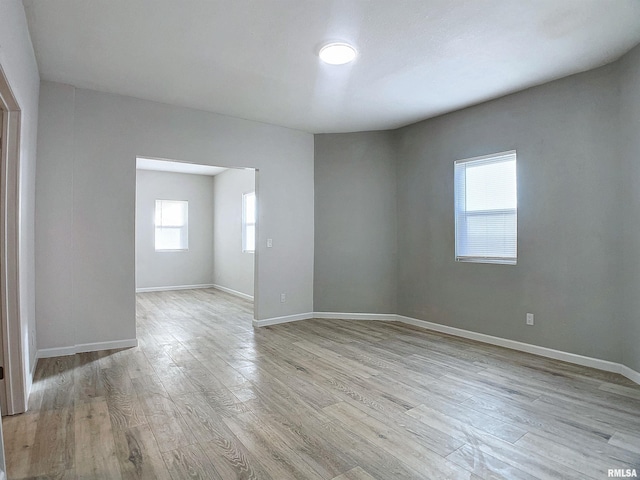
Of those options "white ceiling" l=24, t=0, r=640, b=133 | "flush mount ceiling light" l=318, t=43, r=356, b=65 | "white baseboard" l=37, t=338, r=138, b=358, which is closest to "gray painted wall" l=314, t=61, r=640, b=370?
"white ceiling" l=24, t=0, r=640, b=133

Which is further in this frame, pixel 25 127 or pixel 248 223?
pixel 248 223

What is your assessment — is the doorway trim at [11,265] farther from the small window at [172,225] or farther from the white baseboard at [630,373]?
the small window at [172,225]

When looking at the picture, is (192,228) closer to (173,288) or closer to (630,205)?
(173,288)

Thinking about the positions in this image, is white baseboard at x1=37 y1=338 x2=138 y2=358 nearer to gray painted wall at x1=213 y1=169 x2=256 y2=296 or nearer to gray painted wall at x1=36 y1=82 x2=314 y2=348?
gray painted wall at x1=36 y1=82 x2=314 y2=348

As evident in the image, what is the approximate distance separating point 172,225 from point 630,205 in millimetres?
8266

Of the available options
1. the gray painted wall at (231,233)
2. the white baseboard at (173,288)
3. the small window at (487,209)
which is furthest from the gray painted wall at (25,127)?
the white baseboard at (173,288)

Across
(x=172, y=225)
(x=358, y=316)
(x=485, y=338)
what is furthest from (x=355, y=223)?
(x=172, y=225)

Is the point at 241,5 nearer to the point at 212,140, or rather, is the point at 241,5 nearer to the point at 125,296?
the point at 212,140

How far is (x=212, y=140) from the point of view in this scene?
14.5 ft

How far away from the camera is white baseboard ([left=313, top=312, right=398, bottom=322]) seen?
516 cm

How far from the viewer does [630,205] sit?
2.98 m

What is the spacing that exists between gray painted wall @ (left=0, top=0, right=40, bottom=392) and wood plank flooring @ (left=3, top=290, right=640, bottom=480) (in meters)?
0.59

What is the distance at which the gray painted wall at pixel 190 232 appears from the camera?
26.3 feet

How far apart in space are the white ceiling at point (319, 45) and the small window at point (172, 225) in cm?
485
